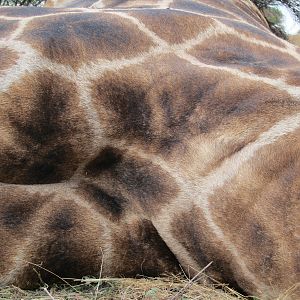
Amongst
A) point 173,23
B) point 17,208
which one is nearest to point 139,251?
point 17,208

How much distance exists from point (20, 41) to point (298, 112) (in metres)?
0.82

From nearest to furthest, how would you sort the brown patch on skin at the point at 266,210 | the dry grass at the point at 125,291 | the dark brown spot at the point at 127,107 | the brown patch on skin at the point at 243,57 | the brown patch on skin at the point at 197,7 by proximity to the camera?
the brown patch on skin at the point at 266,210 < the dry grass at the point at 125,291 < the dark brown spot at the point at 127,107 < the brown patch on skin at the point at 243,57 < the brown patch on skin at the point at 197,7

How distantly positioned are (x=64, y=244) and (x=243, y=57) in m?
0.83

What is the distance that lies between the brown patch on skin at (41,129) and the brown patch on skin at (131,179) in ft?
0.30

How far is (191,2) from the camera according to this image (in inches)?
109

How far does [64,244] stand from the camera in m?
1.84

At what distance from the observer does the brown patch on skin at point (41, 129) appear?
1732 millimetres

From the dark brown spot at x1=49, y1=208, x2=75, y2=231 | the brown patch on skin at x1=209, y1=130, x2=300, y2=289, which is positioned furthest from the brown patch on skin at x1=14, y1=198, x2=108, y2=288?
the brown patch on skin at x1=209, y1=130, x2=300, y2=289

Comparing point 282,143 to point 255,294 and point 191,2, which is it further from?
point 191,2

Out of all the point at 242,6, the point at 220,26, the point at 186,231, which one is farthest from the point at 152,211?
→ the point at 242,6

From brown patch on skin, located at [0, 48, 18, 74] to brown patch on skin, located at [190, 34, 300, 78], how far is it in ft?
1.91

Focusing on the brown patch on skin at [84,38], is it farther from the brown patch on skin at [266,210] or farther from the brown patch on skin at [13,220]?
the brown patch on skin at [266,210]

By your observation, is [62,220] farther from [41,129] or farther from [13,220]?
[41,129]

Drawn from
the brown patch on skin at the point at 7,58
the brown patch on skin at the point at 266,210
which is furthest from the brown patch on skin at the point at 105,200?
the brown patch on skin at the point at 7,58
